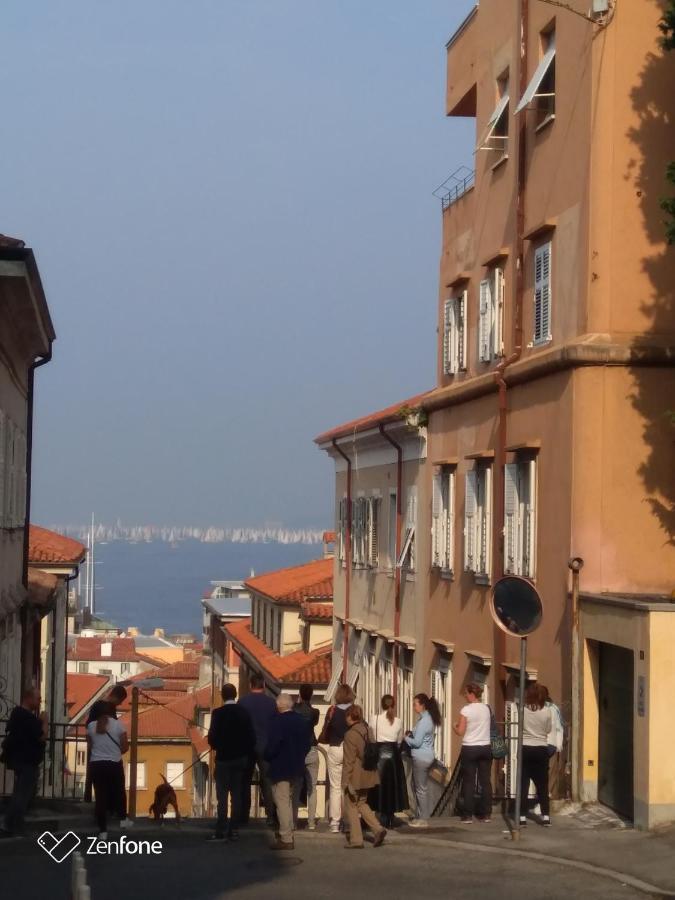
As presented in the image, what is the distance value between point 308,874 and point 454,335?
625 inches

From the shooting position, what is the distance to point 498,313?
1029 inches

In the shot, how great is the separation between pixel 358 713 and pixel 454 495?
1221 cm

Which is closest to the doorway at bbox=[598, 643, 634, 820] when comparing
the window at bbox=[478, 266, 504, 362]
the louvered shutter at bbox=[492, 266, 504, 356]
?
the louvered shutter at bbox=[492, 266, 504, 356]

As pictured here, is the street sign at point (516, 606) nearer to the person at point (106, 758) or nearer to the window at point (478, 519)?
the person at point (106, 758)

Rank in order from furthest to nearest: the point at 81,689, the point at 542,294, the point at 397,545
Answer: the point at 81,689 < the point at 397,545 < the point at 542,294

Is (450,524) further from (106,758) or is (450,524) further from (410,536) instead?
(106,758)

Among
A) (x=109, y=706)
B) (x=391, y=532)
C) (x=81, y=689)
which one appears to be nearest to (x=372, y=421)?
(x=391, y=532)

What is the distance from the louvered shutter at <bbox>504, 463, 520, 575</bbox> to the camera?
2416cm

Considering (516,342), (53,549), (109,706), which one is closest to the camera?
(109,706)

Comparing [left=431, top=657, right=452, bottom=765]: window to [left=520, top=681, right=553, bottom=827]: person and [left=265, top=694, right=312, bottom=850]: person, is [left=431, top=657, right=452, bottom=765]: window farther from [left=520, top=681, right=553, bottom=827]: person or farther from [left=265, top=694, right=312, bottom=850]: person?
[left=265, top=694, right=312, bottom=850]: person

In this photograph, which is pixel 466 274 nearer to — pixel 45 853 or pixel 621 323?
→ pixel 621 323

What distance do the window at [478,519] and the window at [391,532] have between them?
7.69m

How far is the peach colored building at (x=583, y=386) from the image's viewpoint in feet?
63.7

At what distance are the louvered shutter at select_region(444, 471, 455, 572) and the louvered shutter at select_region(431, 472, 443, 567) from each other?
316 mm
